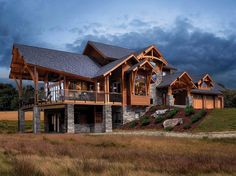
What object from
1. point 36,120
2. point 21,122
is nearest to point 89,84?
point 36,120

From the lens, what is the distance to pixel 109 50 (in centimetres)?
3788

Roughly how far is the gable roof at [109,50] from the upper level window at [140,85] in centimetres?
379

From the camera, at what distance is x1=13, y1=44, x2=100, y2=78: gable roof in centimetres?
3040

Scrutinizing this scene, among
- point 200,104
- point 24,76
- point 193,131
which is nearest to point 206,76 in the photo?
point 200,104

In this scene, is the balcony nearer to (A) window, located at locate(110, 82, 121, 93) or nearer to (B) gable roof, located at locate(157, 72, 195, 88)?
(A) window, located at locate(110, 82, 121, 93)

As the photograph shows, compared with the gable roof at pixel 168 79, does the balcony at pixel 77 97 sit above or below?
below

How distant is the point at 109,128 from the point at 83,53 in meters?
12.2

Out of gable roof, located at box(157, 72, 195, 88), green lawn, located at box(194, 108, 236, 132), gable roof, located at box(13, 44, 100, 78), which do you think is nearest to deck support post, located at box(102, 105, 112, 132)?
gable roof, located at box(13, 44, 100, 78)

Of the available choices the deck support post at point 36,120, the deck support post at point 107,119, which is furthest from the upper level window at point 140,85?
the deck support post at point 36,120

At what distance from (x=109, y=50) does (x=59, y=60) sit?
743 cm

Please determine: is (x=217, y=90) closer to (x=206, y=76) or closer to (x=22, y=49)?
(x=206, y=76)

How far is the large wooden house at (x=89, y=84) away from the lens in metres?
30.3

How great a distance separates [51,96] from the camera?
31.3m

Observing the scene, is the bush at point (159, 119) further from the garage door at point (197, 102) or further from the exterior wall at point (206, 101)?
the garage door at point (197, 102)
